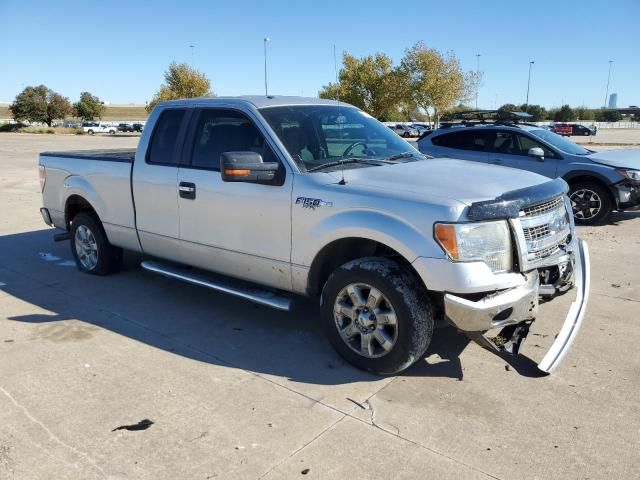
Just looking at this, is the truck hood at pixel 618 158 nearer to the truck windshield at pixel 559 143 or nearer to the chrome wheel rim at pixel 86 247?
the truck windshield at pixel 559 143

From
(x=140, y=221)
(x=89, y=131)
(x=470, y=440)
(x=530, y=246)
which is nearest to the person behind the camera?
(x=470, y=440)

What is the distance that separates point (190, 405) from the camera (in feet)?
11.4

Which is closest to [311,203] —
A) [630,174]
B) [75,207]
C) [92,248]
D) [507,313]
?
[507,313]

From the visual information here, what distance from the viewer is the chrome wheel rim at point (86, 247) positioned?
6184 millimetres

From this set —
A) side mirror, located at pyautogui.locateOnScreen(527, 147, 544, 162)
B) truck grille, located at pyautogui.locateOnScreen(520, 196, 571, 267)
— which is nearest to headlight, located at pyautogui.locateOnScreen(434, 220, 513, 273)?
truck grille, located at pyautogui.locateOnScreen(520, 196, 571, 267)

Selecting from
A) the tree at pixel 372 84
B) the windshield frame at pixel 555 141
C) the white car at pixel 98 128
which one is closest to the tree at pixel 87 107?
the white car at pixel 98 128

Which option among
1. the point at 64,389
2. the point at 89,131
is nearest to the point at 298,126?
the point at 64,389

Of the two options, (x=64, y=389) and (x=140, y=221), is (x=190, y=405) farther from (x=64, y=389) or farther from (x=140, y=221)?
(x=140, y=221)

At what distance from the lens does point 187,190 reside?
4828mm

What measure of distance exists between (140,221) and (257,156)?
76.9 inches

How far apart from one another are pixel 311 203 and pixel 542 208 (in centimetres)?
160

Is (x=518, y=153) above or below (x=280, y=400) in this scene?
above

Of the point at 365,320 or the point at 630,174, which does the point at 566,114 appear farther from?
the point at 365,320

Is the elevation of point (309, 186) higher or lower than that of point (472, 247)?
higher
